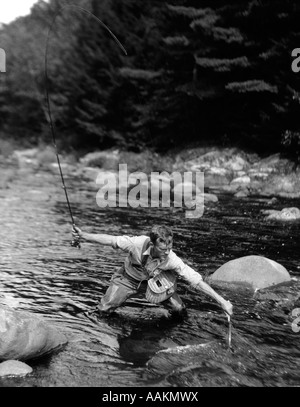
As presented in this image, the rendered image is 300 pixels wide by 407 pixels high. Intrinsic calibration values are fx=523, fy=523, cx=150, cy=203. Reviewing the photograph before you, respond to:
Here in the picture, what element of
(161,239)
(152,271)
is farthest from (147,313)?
(161,239)

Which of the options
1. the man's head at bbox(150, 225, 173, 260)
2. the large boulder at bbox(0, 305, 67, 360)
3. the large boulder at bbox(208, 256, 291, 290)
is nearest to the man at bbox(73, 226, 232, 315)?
the man's head at bbox(150, 225, 173, 260)

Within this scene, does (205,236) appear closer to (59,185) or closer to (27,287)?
(27,287)

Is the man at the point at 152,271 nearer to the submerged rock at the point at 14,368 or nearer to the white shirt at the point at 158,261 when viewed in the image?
the white shirt at the point at 158,261

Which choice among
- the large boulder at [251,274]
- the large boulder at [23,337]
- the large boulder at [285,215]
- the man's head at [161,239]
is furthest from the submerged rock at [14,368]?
the large boulder at [285,215]

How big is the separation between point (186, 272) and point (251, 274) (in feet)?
6.67

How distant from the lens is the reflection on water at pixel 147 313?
15.1 feet

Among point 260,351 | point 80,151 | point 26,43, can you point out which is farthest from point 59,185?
point 26,43

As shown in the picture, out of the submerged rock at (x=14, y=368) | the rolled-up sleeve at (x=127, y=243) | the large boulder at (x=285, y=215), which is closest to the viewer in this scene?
the submerged rock at (x=14, y=368)

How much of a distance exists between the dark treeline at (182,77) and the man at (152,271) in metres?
9.66

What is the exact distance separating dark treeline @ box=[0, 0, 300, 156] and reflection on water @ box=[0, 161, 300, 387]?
5743 mm

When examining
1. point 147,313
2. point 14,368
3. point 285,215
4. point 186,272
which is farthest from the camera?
point 285,215

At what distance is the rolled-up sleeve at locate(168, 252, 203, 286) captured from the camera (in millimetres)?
5301

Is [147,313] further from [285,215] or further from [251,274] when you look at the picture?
[285,215]

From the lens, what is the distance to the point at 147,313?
616 cm
